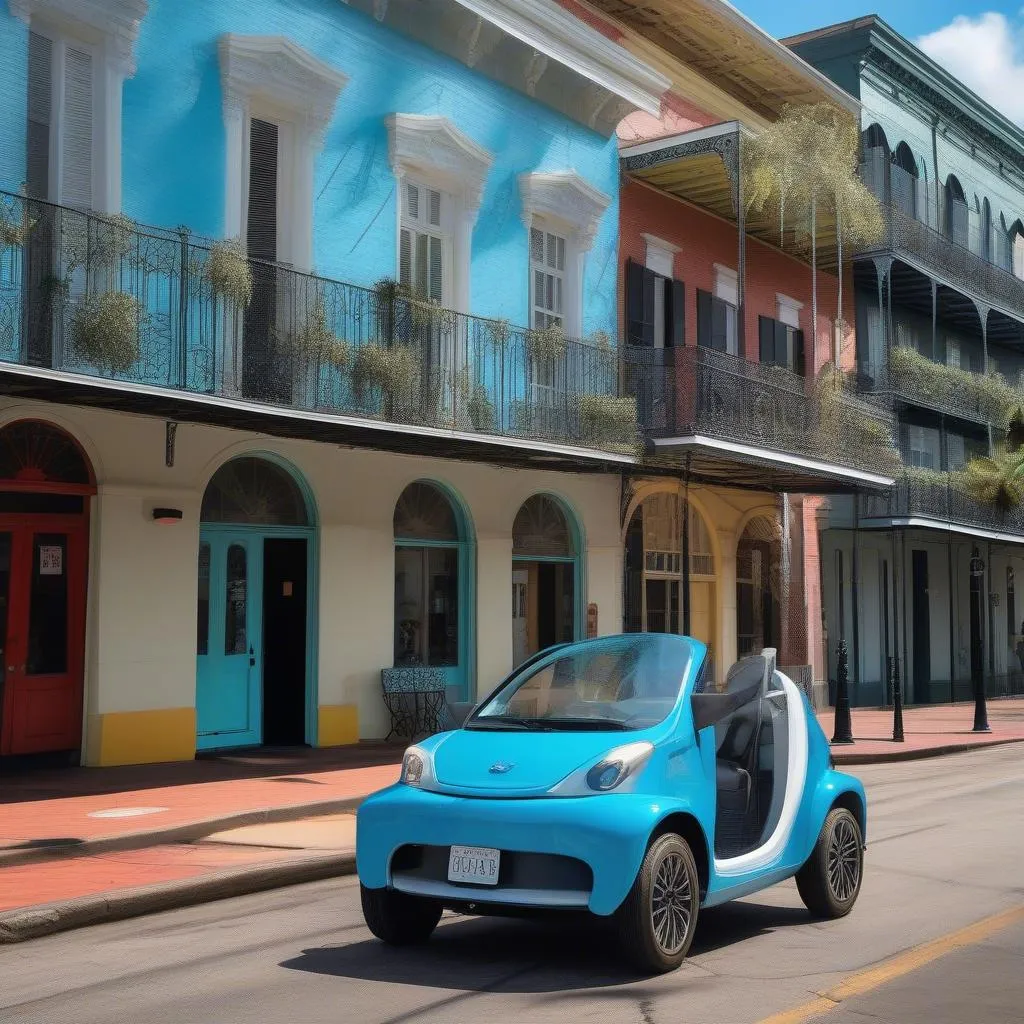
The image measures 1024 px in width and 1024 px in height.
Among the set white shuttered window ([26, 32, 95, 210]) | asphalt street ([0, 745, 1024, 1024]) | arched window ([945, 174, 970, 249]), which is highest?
arched window ([945, 174, 970, 249])

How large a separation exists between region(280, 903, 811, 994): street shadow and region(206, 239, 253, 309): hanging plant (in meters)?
8.13

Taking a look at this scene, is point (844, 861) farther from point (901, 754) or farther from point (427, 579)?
point (901, 754)

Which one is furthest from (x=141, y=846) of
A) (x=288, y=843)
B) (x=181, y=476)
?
(x=181, y=476)

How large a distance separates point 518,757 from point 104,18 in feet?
A: 34.0

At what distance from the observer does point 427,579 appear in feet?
61.5

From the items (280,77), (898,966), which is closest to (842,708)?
(280,77)

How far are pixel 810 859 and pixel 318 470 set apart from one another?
10.3 meters

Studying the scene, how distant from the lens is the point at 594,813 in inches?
244

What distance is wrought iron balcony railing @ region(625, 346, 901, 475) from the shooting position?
788 inches

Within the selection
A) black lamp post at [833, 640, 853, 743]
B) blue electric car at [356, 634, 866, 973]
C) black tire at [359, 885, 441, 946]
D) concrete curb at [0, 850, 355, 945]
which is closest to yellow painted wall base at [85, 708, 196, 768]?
concrete curb at [0, 850, 355, 945]

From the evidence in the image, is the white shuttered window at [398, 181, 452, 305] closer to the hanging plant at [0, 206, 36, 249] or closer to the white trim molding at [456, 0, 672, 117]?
the white trim molding at [456, 0, 672, 117]

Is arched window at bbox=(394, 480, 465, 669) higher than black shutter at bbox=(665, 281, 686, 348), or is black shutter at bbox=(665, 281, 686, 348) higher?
black shutter at bbox=(665, 281, 686, 348)

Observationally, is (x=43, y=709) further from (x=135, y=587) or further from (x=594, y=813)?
(x=594, y=813)


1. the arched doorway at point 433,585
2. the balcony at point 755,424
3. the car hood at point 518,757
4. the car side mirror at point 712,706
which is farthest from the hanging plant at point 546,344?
the car hood at point 518,757
